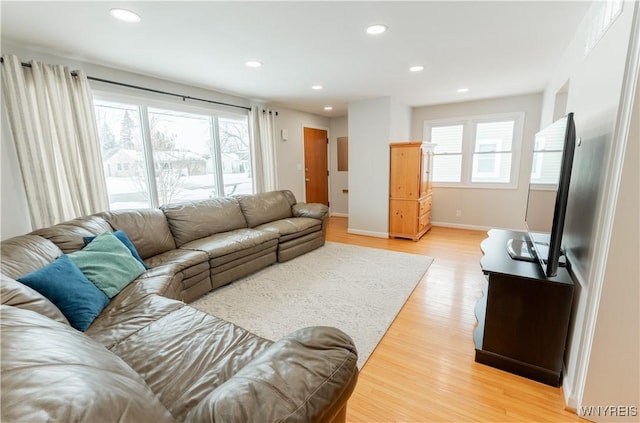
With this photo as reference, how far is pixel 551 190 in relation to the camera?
1.65 m

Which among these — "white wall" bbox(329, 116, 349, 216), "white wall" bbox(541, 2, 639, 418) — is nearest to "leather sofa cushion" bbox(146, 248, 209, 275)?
"white wall" bbox(541, 2, 639, 418)

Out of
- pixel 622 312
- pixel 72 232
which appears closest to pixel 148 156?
pixel 72 232

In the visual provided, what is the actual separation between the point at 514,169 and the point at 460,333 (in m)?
3.72

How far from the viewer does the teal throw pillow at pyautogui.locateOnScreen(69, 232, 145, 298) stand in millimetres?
1788

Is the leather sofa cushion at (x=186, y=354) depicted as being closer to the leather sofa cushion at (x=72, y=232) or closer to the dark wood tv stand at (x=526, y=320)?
the leather sofa cushion at (x=72, y=232)

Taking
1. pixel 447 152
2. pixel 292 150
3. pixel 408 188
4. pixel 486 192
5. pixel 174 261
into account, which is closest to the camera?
pixel 174 261

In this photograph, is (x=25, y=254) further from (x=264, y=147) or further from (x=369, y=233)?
(x=369, y=233)

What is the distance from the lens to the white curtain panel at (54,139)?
7.55 ft

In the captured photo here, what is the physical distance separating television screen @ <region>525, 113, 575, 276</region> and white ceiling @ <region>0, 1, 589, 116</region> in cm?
91

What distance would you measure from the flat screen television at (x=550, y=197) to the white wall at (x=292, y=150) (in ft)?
12.8

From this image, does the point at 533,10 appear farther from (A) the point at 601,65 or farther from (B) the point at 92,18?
(B) the point at 92,18

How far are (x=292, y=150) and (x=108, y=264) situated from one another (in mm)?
3986

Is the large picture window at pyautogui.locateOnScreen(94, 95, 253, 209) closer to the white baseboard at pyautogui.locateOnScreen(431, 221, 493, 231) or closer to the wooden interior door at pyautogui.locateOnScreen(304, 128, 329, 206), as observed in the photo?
the wooden interior door at pyautogui.locateOnScreen(304, 128, 329, 206)

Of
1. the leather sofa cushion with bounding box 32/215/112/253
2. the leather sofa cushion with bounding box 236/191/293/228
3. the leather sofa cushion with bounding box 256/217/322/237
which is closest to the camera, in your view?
the leather sofa cushion with bounding box 32/215/112/253
